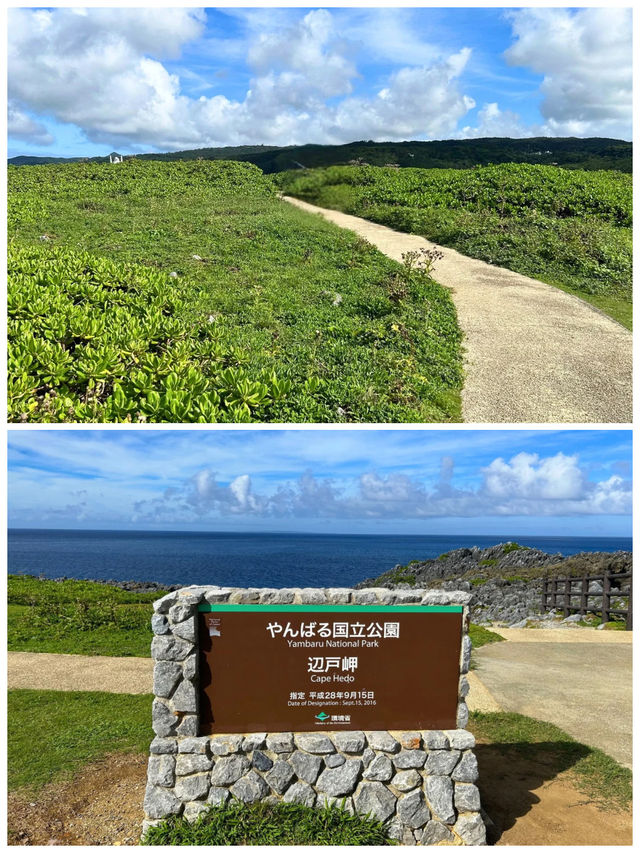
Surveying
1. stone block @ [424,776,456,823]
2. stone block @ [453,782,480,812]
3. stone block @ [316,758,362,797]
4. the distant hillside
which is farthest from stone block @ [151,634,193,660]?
the distant hillside

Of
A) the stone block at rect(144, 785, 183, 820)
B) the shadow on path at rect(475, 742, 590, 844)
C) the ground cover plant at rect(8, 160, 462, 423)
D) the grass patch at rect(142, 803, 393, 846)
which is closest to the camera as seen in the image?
the grass patch at rect(142, 803, 393, 846)

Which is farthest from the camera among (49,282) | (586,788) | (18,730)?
(49,282)

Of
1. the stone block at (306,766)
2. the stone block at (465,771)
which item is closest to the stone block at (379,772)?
the stone block at (306,766)

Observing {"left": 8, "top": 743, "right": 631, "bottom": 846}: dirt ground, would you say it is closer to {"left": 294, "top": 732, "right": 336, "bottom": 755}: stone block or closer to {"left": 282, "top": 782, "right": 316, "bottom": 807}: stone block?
{"left": 282, "top": 782, "right": 316, "bottom": 807}: stone block

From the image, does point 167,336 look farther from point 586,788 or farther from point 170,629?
point 586,788

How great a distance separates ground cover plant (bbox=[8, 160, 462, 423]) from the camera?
361 inches

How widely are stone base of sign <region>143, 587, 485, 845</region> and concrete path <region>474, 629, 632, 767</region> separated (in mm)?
3113

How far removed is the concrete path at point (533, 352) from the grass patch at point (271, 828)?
6167 mm

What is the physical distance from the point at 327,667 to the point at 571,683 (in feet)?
22.3

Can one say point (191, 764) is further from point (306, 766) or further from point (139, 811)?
point (306, 766)

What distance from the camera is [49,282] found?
493 inches

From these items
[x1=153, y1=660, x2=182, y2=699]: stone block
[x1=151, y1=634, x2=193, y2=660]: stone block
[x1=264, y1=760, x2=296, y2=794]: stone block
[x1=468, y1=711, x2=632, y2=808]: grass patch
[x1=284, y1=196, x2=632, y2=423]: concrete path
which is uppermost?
[x1=284, y1=196, x2=632, y2=423]: concrete path

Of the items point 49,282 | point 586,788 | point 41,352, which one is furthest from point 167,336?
point 586,788

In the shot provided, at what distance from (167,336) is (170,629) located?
6.11 m
